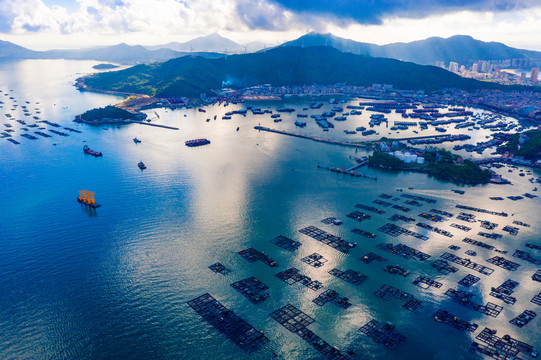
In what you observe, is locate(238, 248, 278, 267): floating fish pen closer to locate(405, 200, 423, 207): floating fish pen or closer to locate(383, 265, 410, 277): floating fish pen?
locate(383, 265, 410, 277): floating fish pen

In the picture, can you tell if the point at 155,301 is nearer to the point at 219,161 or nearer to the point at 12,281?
the point at 12,281

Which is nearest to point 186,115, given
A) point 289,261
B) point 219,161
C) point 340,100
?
point 219,161

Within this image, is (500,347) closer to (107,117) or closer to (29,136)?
(29,136)

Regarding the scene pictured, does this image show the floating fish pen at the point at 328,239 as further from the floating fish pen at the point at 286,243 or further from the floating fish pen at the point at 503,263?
the floating fish pen at the point at 503,263

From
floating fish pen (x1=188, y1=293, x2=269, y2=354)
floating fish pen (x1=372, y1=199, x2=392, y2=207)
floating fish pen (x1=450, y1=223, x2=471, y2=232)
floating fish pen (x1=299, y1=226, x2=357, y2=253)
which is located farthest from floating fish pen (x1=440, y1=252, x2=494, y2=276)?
floating fish pen (x1=188, y1=293, x2=269, y2=354)

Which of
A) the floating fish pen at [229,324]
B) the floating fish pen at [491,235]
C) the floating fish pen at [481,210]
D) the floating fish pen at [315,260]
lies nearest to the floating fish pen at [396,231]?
the floating fish pen at [491,235]

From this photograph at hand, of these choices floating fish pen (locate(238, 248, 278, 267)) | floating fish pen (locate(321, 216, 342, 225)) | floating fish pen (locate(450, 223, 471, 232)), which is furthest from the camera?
floating fish pen (locate(321, 216, 342, 225))
